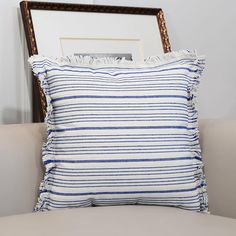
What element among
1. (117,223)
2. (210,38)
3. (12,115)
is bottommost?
(117,223)

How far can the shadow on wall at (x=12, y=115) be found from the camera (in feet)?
5.39

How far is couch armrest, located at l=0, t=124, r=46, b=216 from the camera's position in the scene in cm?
123

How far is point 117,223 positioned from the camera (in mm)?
1045

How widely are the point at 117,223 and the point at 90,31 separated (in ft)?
2.82

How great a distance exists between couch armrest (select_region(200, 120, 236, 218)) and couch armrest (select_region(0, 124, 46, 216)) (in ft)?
1.48

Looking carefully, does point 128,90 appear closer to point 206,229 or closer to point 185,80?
point 185,80

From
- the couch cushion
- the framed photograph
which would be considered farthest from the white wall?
the couch cushion

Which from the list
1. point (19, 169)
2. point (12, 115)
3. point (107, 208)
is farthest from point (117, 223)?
point (12, 115)

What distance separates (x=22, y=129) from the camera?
4.29ft

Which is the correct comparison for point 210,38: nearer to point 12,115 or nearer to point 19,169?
point 12,115

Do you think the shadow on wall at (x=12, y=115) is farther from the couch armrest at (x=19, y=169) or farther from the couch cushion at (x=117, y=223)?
the couch cushion at (x=117, y=223)

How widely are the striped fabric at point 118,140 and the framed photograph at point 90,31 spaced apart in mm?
346

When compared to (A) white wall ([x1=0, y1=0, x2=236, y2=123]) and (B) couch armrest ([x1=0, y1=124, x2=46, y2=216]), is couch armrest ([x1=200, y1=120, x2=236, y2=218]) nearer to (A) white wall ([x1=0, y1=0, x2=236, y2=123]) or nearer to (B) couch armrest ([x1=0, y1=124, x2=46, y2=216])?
(B) couch armrest ([x1=0, y1=124, x2=46, y2=216])

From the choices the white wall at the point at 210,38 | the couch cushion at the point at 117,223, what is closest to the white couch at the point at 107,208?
the couch cushion at the point at 117,223
